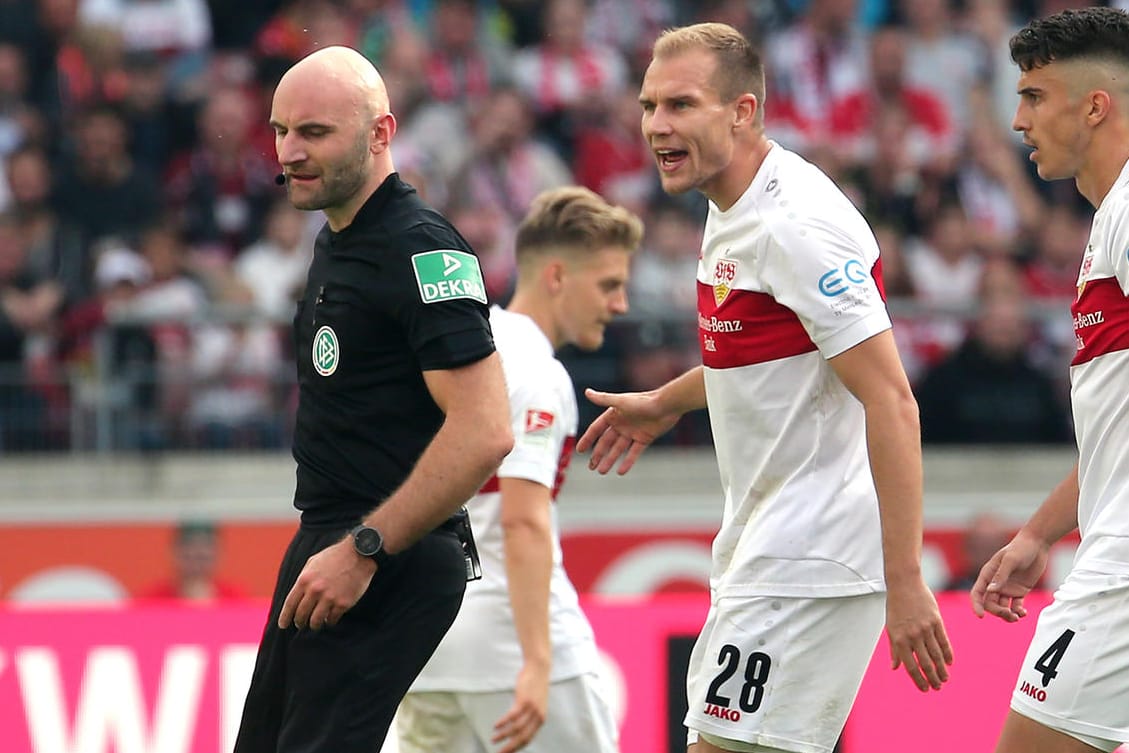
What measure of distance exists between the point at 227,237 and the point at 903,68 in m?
5.10

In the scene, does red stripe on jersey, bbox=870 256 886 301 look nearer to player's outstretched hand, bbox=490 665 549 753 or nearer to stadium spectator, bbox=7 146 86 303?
player's outstretched hand, bbox=490 665 549 753

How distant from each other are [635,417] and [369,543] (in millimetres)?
1326

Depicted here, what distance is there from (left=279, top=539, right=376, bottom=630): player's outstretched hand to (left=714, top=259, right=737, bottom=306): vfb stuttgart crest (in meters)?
1.18

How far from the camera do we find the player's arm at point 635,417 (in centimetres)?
533

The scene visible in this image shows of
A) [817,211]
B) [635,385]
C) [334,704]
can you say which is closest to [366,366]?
[334,704]

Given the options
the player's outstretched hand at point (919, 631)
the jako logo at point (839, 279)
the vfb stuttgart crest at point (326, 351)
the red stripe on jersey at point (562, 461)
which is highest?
the jako logo at point (839, 279)

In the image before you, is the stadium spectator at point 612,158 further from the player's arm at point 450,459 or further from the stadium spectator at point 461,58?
the player's arm at point 450,459

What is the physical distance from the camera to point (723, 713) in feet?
15.3

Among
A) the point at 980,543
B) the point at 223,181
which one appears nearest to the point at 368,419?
the point at 980,543

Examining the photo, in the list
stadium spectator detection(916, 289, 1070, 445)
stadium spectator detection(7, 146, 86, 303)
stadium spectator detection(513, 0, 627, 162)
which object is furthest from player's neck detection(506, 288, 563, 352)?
stadium spectator detection(513, 0, 627, 162)

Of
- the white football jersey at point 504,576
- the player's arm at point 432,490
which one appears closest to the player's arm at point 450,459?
the player's arm at point 432,490

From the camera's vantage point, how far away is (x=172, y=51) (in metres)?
12.6

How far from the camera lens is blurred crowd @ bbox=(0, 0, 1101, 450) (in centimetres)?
1044

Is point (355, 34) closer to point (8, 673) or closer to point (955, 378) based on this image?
point (955, 378)
